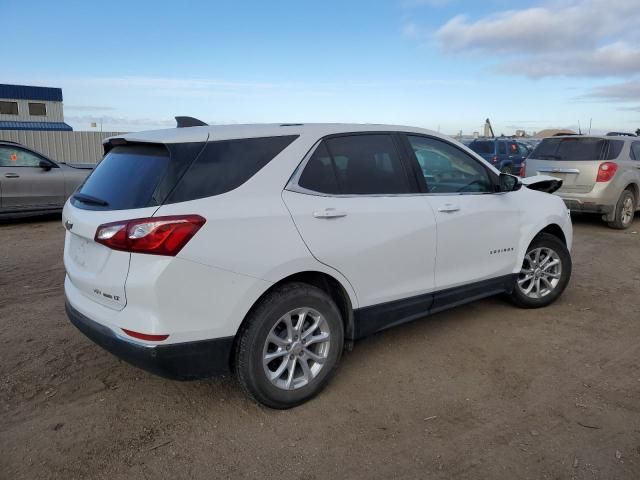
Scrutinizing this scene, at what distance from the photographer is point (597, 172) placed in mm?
9500

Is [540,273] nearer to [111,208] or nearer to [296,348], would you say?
[296,348]

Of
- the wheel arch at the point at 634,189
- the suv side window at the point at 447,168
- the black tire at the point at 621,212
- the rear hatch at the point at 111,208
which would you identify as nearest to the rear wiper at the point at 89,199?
the rear hatch at the point at 111,208

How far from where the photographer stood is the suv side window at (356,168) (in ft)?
11.3

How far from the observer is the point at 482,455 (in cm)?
286

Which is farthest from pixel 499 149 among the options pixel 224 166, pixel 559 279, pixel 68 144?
pixel 68 144

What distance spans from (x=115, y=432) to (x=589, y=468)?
8.45 ft

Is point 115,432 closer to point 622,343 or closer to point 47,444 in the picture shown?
point 47,444

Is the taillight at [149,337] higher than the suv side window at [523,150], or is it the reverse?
the suv side window at [523,150]

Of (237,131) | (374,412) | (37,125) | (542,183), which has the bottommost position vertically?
(374,412)

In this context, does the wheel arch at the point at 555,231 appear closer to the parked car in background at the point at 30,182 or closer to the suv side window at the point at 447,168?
the suv side window at the point at 447,168

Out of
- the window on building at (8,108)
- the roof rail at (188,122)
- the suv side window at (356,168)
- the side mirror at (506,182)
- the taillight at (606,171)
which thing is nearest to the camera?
the suv side window at (356,168)

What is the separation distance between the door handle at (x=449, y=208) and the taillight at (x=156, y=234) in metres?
1.94

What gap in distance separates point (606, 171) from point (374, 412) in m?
8.08

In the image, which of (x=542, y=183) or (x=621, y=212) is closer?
(x=542, y=183)
